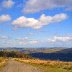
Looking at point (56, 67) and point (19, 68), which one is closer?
point (19, 68)

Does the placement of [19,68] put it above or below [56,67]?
above

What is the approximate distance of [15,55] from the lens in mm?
171875

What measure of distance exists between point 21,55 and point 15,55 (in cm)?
405

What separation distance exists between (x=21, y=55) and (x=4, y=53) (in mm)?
11696

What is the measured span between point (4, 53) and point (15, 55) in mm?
7982

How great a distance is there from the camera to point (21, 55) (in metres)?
172

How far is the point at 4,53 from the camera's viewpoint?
168375mm
